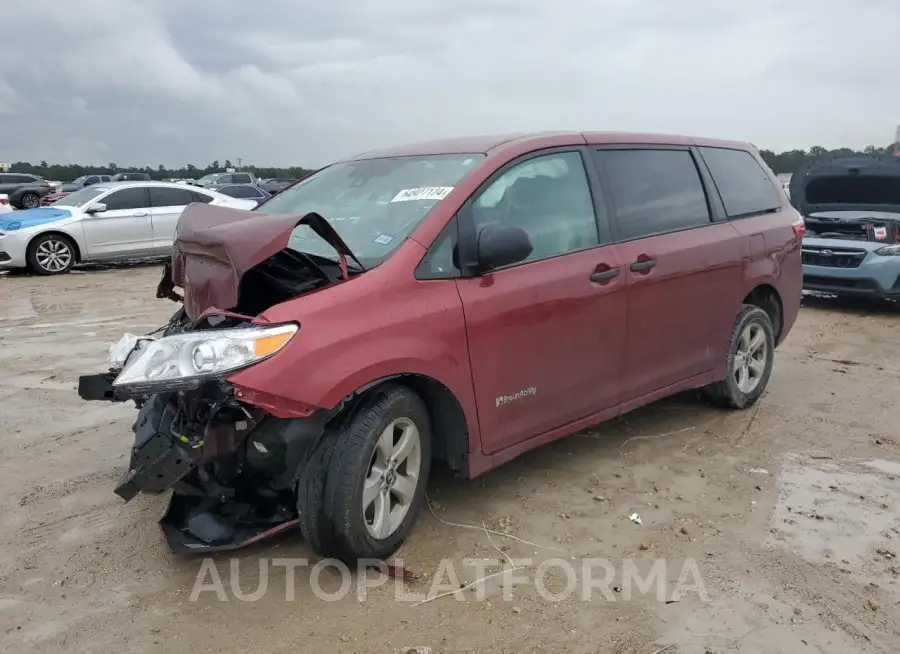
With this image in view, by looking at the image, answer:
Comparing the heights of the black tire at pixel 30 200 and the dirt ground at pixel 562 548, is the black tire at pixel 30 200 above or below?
above

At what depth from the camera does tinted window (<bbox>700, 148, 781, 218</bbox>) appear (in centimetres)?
502

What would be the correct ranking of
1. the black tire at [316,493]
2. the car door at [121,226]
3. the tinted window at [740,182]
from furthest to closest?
the car door at [121,226] < the tinted window at [740,182] < the black tire at [316,493]

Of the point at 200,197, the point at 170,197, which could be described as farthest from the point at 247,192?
the point at 170,197

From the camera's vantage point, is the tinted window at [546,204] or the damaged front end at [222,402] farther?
the tinted window at [546,204]

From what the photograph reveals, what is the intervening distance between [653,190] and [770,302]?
1630 mm

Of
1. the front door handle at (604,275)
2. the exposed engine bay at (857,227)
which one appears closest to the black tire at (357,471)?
the front door handle at (604,275)

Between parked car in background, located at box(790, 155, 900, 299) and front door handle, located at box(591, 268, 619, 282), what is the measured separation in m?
6.26

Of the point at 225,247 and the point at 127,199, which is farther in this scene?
the point at 127,199

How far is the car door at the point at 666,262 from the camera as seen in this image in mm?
4180

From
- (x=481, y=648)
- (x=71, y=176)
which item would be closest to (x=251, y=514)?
(x=481, y=648)

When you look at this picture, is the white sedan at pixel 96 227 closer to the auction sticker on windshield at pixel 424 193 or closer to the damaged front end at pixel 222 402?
the auction sticker on windshield at pixel 424 193

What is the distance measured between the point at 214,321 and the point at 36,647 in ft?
4.31

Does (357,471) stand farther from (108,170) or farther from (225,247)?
(108,170)

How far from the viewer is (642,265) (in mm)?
4168
